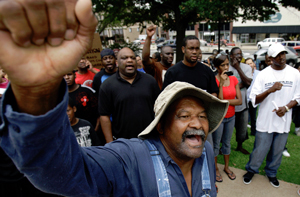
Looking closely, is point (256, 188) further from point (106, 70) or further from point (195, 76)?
point (106, 70)

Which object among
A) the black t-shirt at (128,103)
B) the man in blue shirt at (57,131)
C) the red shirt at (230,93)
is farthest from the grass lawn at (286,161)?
the man in blue shirt at (57,131)

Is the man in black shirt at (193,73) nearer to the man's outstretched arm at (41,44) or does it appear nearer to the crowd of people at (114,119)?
the crowd of people at (114,119)

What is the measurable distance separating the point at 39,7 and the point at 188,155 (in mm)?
1206

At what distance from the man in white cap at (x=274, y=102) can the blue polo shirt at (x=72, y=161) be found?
6.84 feet

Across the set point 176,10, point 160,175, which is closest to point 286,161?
point 160,175

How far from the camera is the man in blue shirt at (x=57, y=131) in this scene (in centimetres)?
59

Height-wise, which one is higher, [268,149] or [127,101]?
[127,101]

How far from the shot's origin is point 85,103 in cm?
317

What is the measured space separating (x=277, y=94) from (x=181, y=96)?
2.31m

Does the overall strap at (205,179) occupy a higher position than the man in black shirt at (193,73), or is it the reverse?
the man in black shirt at (193,73)

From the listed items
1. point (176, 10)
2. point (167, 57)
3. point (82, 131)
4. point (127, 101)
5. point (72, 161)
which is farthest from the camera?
point (176, 10)

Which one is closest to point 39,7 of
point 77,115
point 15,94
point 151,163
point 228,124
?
point 15,94

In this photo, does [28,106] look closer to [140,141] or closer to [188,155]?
[140,141]

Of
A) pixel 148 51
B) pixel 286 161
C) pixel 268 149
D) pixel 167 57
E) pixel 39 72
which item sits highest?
pixel 39 72
